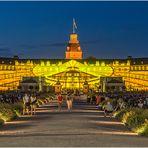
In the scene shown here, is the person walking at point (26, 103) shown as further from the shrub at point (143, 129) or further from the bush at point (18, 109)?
the shrub at point (143, 129)

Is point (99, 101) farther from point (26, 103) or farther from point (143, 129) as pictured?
point (143, 129)

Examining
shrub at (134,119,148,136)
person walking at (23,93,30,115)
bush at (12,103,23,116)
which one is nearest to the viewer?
shrub at (134,119,148,136)

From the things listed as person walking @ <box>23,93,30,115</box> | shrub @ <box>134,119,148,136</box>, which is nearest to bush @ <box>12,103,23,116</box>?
person walking @ <box>23,93,30,115</box>

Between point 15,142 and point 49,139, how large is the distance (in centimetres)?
120

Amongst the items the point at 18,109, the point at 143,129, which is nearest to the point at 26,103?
the point at 18,109

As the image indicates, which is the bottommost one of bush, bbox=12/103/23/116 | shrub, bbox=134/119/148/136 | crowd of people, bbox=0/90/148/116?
shrub, bbox=134/119/148/136

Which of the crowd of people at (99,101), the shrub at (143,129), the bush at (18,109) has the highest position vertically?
the crowd of people at (99,101)

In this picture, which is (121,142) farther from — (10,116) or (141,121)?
(10,116)

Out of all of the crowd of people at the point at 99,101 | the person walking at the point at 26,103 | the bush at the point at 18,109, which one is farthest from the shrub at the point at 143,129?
the person walking at the point at 26,103

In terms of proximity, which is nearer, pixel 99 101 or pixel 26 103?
pixel 26 103

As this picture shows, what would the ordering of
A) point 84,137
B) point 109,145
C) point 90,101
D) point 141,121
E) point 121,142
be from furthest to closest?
point 90,101 < point 141,121 < point 84,137 < point 121,142 < point 109,145

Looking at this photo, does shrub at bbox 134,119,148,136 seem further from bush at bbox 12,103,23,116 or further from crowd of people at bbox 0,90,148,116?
bush at bbox 12,103,23,116

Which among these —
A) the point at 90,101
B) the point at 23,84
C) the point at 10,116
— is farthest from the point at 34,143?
the point at 23,84

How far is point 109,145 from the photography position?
51.8ft
